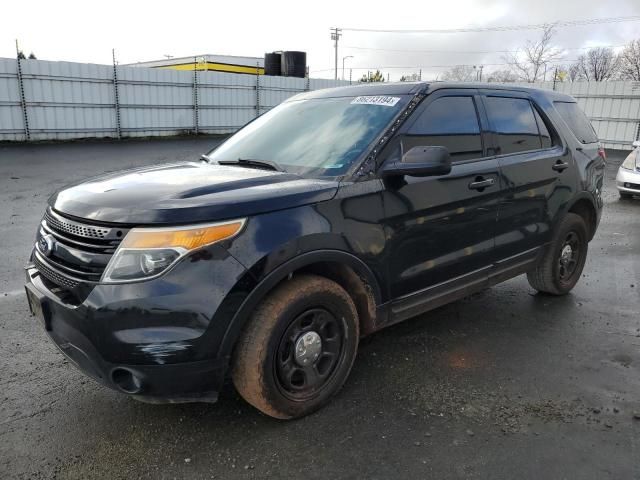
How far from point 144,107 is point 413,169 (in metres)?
19.9

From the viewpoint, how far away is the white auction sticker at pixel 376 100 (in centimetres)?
347

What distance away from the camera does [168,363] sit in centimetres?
247

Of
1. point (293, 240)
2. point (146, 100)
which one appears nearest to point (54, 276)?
point (293, 240)

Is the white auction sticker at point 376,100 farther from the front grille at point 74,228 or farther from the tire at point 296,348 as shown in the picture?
the front grille at point 74,228

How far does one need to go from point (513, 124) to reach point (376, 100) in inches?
53.3

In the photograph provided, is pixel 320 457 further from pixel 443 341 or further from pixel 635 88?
pixel 635 88

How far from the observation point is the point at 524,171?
13.6ft

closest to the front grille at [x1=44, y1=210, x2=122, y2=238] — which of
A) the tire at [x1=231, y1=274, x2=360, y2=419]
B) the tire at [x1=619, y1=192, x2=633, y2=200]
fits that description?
the tire at [x1=231, y1=274, x2=360, y2=419]

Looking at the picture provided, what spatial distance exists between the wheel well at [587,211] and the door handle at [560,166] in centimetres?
45

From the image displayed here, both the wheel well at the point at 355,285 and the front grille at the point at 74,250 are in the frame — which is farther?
the wheel well at the point at 355,285

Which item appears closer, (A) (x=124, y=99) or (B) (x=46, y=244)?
(B) (x=46, y=244)

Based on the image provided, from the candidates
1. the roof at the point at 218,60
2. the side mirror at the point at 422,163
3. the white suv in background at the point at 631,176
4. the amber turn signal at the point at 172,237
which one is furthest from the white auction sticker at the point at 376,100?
the roof at the point at 218,60

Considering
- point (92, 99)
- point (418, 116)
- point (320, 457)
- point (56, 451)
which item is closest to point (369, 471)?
point (320, 457)

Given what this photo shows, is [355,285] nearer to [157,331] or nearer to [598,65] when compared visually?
[157,331]
